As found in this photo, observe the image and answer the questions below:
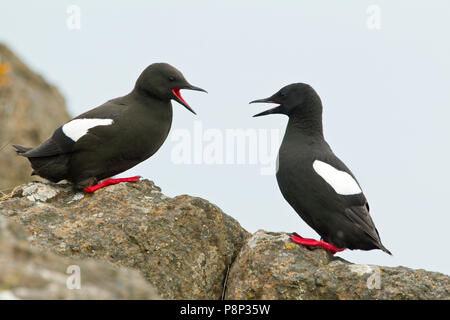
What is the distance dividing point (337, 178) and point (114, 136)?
2.60m

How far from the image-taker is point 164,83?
24.5 ft

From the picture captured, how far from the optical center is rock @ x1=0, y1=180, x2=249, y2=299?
570 centimetres

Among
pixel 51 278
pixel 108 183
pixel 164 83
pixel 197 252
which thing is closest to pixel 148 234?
pixel 197 252

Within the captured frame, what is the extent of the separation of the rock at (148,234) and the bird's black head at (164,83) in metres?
1.36

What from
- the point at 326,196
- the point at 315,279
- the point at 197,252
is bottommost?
the point at 315,279

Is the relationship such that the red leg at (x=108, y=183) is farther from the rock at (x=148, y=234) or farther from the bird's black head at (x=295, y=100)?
the bird's black head at (x=295, y=100)

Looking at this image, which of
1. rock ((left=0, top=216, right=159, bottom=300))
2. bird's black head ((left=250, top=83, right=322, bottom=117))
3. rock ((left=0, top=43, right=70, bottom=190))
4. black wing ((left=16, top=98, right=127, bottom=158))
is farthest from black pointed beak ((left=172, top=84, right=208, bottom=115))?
rock ((left=0, top=43, right=70, bottom=190))

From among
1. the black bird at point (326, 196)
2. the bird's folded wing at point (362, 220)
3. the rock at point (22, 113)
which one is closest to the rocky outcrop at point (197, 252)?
the black bird at point (326, 196)

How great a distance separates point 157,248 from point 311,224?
1810mm

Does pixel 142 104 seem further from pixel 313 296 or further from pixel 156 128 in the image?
pixel 313 296

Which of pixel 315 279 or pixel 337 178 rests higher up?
pixel 337 178

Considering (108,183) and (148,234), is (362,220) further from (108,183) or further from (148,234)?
(108,183)

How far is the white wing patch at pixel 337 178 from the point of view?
657 cm

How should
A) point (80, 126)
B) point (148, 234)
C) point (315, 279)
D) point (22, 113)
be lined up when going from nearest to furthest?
1. point (315, 279)
2. point (148, 234)
3. point (80, 126)
4. point (22, 113)
